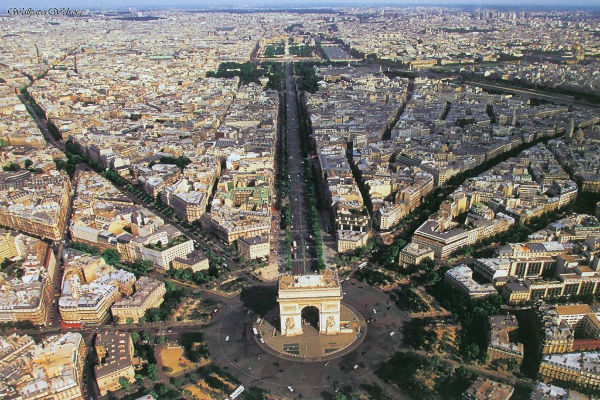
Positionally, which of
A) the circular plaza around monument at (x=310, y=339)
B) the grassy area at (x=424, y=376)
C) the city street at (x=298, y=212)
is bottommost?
the grassy area at (x=424, y=376)

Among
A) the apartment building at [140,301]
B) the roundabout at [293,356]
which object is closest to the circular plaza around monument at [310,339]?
the roundabout at [293,356]

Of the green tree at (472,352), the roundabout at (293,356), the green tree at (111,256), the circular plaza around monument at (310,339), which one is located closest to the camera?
the roundabout at (293,356)

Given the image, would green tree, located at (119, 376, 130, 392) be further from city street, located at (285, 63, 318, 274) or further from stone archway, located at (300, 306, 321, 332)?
city street, located at (285, 63, 318, 274)

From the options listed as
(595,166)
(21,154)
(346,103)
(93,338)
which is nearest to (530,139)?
(595,166)

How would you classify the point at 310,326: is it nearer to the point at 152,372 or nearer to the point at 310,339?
the point at 310,339

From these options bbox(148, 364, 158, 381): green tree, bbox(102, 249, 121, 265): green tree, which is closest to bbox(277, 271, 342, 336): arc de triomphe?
bbox(148, 364, 158, 381): green tree

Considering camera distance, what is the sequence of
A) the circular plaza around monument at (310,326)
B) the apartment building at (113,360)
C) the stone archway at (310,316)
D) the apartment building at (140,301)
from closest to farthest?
the apartment building at (113,360) → the circular plaza around monument at (310,326) → the stone archway at (310,316) → the apartment building at (140,301)

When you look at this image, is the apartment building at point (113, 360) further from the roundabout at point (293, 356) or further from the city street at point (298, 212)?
the city street at point (298, 212)

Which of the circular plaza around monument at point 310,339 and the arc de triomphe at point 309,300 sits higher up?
the arc de triomphe at point 309,300

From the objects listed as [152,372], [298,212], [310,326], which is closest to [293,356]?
[310,326]
